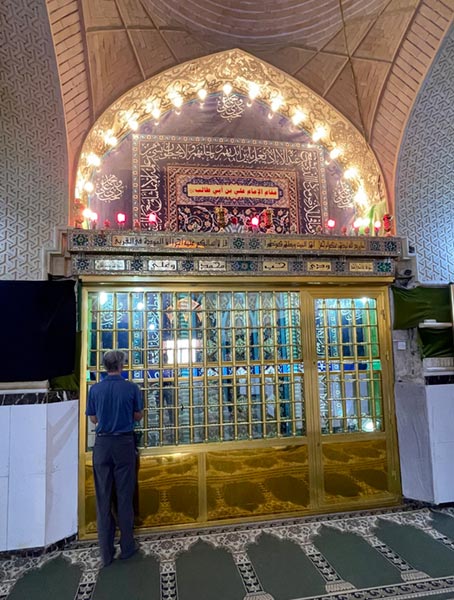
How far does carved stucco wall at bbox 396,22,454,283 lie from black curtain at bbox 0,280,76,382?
2815 millimetres

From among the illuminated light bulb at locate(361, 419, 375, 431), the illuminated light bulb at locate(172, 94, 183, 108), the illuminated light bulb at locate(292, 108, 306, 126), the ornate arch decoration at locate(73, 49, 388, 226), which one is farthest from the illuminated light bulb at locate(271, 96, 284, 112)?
the illuminated light bulb at locate(361, 419, 375, 431)

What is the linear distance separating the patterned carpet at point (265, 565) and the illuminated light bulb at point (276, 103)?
11.5 ft

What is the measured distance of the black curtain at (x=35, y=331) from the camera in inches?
104

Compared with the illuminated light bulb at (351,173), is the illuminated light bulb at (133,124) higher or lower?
higher

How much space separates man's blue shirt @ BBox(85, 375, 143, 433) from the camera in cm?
245

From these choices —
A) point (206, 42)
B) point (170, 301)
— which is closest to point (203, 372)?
point (170, 301)

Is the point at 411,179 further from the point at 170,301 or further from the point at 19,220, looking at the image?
the point at 19,220

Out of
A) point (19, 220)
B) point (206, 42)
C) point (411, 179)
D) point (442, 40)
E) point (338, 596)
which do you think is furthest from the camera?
point (411, 179)

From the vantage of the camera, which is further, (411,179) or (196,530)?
(411,179)

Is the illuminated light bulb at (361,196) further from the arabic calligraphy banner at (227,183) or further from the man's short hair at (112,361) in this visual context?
the man's short hair at (112,361)

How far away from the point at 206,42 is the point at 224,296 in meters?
2.08

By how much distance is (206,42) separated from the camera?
3168 millimetres

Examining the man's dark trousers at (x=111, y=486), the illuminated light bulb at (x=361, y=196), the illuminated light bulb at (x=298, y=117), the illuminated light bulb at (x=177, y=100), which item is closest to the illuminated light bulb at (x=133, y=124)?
the illuminated light bulb at (x=177, y=100)

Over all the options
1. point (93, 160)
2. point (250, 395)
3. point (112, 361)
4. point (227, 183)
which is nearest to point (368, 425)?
point (250, 395)
